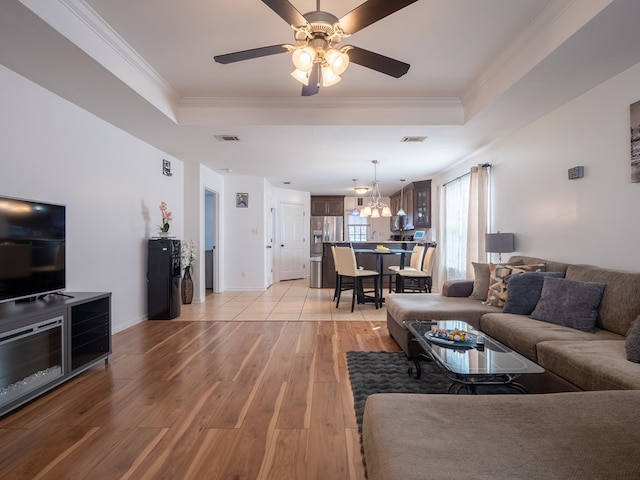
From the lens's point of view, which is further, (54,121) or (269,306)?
(269,306)

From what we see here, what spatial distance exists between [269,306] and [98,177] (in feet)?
9.81

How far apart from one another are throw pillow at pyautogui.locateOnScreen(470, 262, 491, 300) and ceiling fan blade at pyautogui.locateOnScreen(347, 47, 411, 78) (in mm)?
2396

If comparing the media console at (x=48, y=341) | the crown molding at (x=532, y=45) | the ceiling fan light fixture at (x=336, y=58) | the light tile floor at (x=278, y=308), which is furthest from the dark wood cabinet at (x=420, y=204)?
the media console at (x=48, y=341)

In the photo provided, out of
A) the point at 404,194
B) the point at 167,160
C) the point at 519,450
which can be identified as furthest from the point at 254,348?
the point at 404,194

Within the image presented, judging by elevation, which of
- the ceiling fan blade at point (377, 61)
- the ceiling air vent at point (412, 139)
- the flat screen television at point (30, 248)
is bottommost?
the flat screen television at point (30, 248)

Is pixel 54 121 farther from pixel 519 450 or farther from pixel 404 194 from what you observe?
pixel 404 194

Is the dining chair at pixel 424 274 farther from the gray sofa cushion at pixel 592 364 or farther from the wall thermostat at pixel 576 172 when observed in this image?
the gray sofa cushion at pixel 592 364

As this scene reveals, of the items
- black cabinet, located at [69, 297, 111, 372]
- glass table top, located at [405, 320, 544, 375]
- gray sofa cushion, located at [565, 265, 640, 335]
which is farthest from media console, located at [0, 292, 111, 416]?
gray sofa cushion, located at [565, 265, 640, 335]

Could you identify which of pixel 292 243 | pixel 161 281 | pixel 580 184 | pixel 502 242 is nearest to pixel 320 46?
pixel 580 184

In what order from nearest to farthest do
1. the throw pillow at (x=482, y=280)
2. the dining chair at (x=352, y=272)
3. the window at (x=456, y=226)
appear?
the throw pillow at (x=482, y=280) → the dining chair at (x=352, y=272) → the window at (x=456, y=226)

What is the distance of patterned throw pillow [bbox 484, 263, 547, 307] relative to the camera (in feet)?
10.5

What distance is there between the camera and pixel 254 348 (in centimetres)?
338

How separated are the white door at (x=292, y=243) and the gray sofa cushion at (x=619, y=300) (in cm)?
686

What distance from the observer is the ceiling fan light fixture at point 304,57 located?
2.04 m
